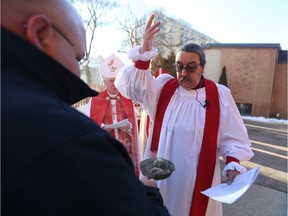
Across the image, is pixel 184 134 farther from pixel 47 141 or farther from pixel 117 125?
pixel 47 141

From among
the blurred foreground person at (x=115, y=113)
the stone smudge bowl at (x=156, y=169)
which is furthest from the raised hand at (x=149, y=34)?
the blurred foreground person at (x=115, y=113)

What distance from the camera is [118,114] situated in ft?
11.7

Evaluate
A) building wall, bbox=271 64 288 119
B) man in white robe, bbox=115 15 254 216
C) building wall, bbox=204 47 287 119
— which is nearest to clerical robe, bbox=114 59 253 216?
man in white robe, bbox=115 15 254 216

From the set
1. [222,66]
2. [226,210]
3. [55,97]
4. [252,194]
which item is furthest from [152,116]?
[222,66]

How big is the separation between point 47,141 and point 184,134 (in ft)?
5.20

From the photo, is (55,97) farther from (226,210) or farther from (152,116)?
(226,210)

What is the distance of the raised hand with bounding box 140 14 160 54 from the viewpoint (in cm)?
189

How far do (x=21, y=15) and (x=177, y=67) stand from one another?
1.64m

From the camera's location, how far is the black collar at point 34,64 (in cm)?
67

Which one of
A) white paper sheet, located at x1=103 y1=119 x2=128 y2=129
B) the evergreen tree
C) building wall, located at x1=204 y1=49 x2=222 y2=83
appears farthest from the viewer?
building wall, located at x1=204 y1=49 x2=222 y2=83

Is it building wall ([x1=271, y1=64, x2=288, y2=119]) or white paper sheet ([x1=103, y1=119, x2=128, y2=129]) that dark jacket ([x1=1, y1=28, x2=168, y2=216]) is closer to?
white paper sheet ([x1=103, y1=119, x2=128, y2=129])

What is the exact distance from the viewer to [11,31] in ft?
2.28

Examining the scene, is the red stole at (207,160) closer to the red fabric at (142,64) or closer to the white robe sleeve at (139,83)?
the white robe sleeve at (139,83)

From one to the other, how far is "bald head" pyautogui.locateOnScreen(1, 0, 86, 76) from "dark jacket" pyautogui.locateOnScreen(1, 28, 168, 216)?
1.9 inches
